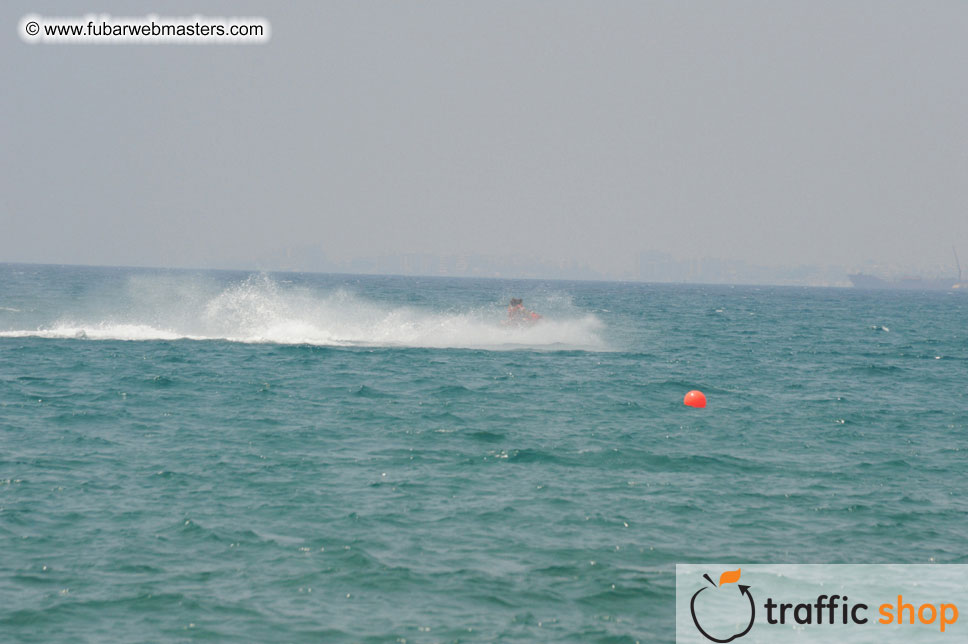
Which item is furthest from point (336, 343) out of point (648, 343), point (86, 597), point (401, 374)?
point (86, 597)

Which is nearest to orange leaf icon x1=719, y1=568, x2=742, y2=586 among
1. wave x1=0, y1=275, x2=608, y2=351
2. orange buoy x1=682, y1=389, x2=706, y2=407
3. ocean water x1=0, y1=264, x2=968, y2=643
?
ocean water x1=0, y1=264, x2=968, y2=643

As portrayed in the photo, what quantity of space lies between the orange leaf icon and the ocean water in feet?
1.59

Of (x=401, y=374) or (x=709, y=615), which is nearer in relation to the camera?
(x=709, y=615)

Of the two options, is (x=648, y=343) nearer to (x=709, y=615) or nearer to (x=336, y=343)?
(x=336, y=343)

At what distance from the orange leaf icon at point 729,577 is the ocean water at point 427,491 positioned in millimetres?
483

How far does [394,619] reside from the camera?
38.0 feet

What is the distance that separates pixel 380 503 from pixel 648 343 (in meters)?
38.3

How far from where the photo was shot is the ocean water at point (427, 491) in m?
12.0

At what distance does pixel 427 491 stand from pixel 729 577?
20.4 feet

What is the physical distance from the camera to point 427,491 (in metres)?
17.1

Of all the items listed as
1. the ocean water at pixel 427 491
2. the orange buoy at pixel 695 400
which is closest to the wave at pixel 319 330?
the ocean water at pixel 427 491

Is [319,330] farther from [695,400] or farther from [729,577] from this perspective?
[729,577]

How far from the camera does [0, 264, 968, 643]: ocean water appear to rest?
39.2 ft

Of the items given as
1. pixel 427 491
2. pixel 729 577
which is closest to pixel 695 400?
pixel 427 491
